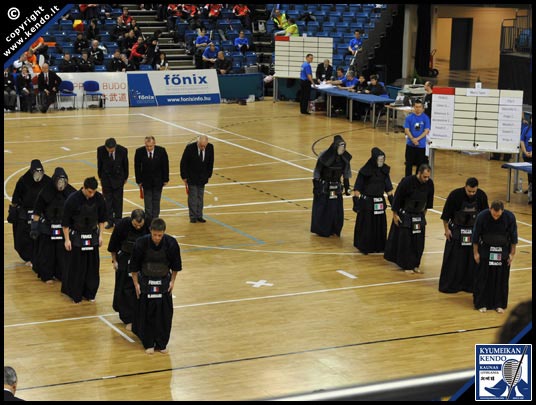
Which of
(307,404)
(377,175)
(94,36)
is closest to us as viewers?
(307,404)

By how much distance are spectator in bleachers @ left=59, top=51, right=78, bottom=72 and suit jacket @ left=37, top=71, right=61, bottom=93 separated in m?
1.34

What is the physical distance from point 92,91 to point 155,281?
2306 cm

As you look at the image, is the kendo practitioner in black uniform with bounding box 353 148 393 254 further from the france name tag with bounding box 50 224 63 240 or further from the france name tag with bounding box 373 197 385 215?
the france name tag with bounding box 50 224 63 240

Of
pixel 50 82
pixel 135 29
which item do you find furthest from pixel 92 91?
pixel 135 29

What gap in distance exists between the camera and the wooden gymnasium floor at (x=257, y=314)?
36.0 ft

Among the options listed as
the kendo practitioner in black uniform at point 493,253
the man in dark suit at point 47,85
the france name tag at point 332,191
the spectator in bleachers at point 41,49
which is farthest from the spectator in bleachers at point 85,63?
the kendo practitioner in black uniform at point 493,253

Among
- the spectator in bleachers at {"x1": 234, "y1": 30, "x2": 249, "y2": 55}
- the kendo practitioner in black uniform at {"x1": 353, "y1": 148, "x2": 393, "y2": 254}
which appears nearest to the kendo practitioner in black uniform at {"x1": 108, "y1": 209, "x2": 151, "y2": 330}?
the kendo practitioner in black uniform at {"x1": 353, "y1": 148, "x2": 393, "y2": 254}

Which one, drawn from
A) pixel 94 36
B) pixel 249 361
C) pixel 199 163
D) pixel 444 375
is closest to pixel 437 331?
pixel 249 361

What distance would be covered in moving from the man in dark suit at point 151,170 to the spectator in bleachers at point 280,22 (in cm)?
2143

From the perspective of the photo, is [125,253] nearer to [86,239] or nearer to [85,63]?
[86,239]

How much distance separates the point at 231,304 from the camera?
13781 millimetres

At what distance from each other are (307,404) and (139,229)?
402 inches

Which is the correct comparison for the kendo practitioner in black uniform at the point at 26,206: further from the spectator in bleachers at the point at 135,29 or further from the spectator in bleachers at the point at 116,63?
the spectator in bleachers at the point at 135,29

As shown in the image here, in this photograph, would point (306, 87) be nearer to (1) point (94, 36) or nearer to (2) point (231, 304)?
(1) point (94, 36)
